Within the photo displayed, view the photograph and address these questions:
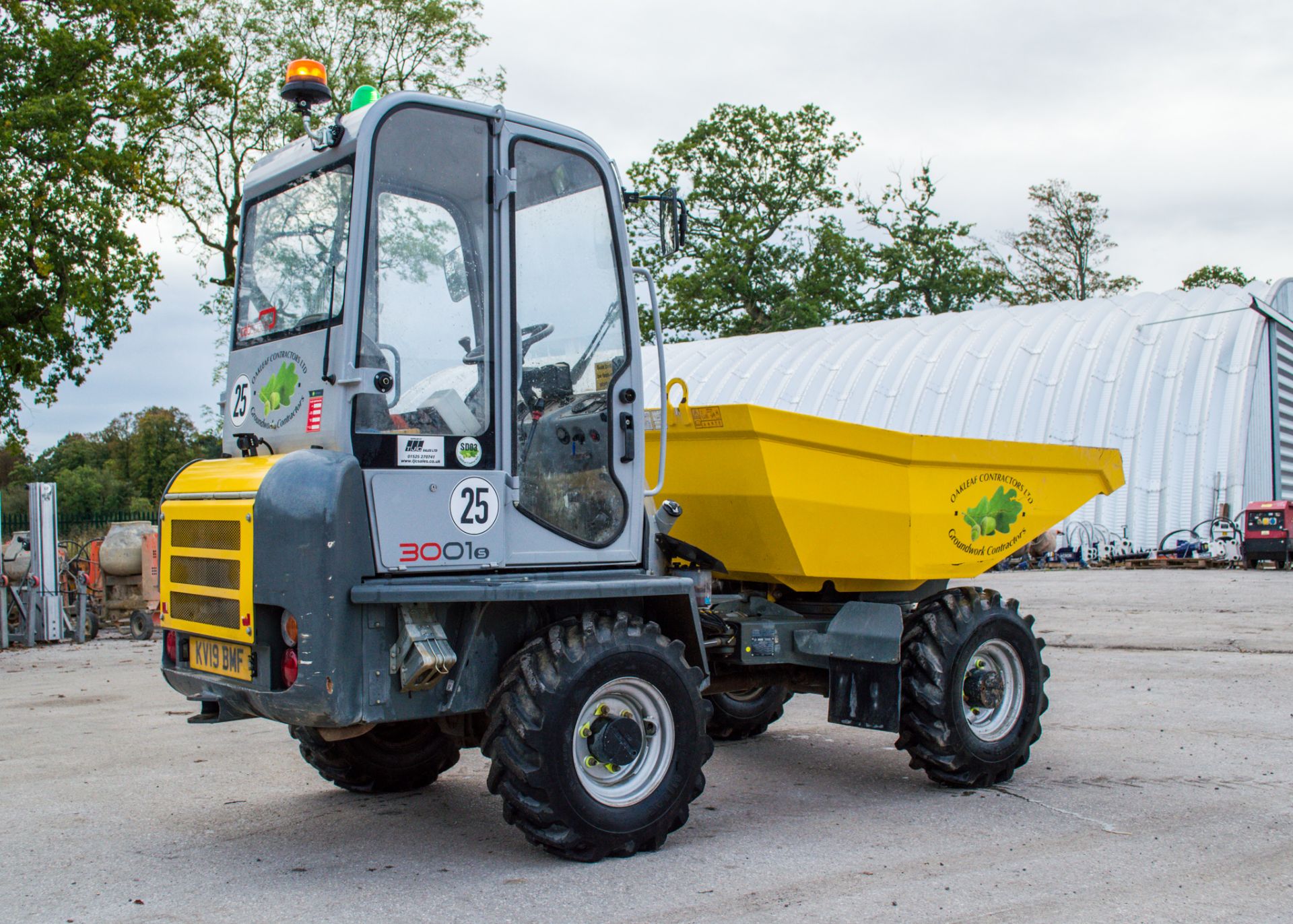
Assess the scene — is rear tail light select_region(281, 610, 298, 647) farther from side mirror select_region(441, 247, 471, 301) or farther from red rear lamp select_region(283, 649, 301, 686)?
side mirror select_region(441, 247, 471, 301)

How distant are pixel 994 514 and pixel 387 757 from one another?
365cm

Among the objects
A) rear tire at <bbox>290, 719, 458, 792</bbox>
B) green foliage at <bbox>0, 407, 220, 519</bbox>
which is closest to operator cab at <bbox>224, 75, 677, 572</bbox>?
rear tire at <bbox>290, 719, 458, 792</bbox>

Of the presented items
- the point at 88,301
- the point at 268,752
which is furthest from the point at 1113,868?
the point at 88,301

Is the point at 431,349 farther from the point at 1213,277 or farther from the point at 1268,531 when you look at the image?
the point at 1213,277

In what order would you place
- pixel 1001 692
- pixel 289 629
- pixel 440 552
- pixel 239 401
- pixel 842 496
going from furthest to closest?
pixel 1001 692 → pixel 842 496 → pixel 239 401 → pixel 440 552 → pixel 289 629

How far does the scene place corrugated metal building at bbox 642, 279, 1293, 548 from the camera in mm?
24609

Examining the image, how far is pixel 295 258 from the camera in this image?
5.38 m

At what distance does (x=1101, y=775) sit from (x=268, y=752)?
16.7 feet

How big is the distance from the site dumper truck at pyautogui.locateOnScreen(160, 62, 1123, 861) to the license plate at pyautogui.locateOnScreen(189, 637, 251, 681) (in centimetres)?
2

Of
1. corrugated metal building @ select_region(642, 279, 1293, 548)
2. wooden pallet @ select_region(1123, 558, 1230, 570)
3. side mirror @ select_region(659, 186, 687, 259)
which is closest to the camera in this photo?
side mirror @ select_region(659, 186, 687, 259)

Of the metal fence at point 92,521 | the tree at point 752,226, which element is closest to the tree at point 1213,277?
the tree at point 752,226

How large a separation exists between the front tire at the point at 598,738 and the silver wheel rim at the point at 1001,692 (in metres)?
1.98

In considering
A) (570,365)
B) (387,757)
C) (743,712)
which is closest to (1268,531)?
(743,712)

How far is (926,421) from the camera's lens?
27.8 m
